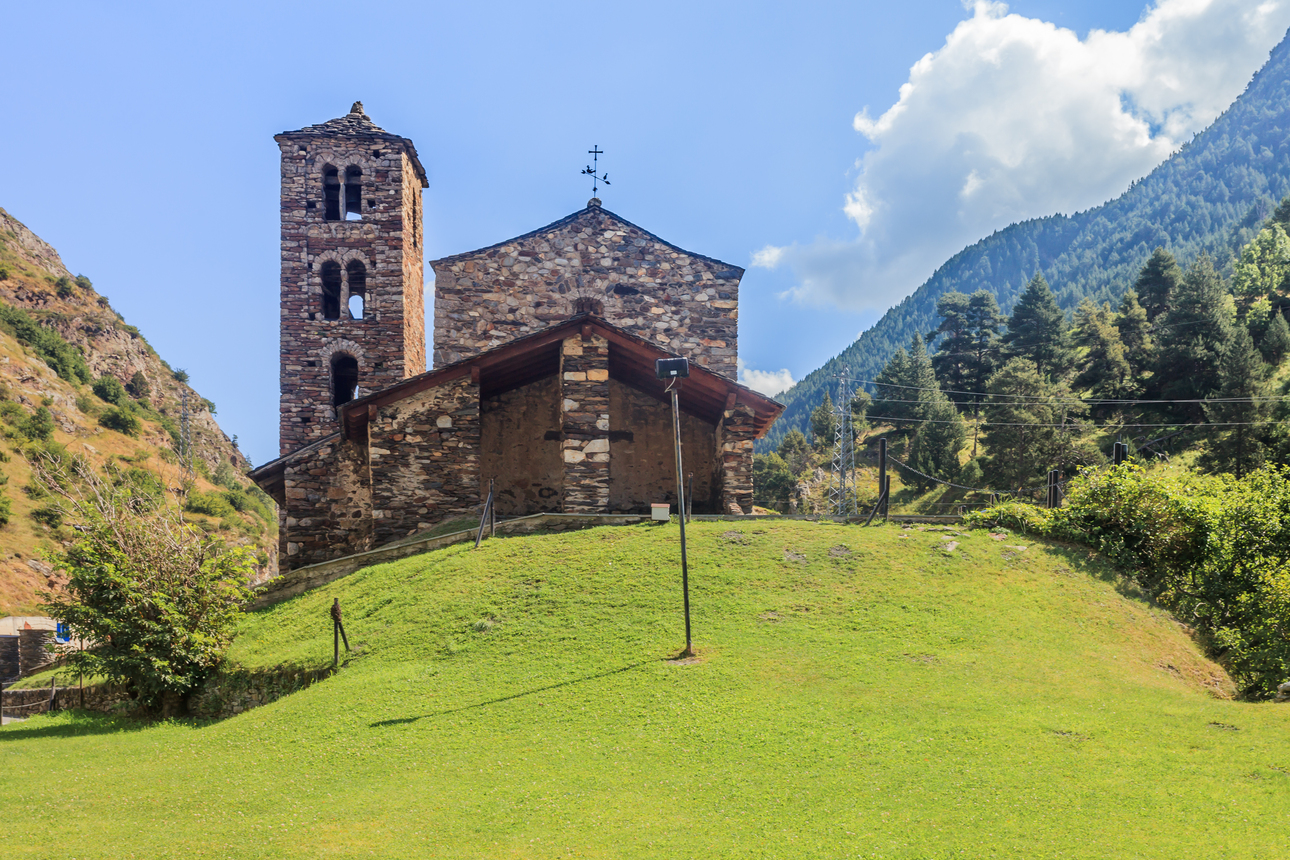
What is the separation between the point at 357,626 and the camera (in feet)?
46.5

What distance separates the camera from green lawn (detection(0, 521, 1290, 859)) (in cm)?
759

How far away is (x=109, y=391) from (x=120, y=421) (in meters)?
6.05

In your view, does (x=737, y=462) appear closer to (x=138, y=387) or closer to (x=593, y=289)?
(x=593, y=289)

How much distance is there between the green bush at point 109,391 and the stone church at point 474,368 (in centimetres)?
5606

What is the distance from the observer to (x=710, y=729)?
31.8ft

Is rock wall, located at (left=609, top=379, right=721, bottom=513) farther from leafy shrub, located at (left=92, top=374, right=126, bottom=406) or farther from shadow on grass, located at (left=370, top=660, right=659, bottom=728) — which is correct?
leafy shrub, located at (left=92, top=374, right=126, bottom=406)

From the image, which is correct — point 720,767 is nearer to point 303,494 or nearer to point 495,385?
point 495,385

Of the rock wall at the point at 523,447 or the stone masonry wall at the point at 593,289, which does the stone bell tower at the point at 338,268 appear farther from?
the rock wall at the point at 523,447

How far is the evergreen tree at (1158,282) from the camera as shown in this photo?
57.9 meters

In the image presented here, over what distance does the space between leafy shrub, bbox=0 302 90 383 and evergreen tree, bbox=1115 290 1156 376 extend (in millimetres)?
87013

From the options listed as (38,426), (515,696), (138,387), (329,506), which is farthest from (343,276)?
(138,387)

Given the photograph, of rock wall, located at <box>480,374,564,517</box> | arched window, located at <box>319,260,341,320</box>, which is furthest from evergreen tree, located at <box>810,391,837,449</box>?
rock wall, located at <box>480,374,564,517</box>

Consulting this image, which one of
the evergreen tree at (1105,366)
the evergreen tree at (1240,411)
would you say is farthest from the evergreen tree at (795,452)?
the evergreen tree at (1240,411)

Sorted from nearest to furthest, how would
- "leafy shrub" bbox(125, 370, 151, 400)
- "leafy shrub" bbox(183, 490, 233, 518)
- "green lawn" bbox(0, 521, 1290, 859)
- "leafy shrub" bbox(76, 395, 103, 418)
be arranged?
"green lawn" bbox(0, 521, 1290, 859), "leafy shrub" bbox(183, 490, 233, 518), "leafy shrub" bbox(76, 395, 103, 418), "leafy shrub" bbox(125, 370, 151, 400)
